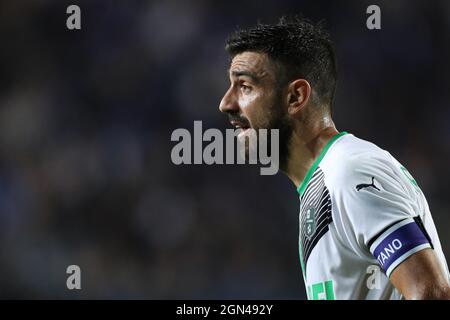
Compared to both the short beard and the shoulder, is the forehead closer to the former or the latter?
the short beard

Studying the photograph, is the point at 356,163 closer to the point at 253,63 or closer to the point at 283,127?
the point at 283,127

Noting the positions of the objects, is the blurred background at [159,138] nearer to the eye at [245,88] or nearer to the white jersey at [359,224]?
the eye at [245,88]

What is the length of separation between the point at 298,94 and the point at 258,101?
19cm

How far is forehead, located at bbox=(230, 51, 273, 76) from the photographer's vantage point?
10.3 feet

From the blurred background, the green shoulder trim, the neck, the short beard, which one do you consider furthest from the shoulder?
the blurred background

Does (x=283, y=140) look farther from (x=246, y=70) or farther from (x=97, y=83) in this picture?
(x=97, y=83)

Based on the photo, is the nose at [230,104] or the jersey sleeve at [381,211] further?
the nose at [230,104]

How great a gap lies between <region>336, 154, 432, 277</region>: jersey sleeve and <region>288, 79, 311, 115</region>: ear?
2.23 feet

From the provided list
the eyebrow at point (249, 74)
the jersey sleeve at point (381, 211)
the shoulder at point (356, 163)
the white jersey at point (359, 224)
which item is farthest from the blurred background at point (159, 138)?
the jersey sleeve at point (381, 211)

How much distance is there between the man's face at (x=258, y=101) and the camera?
3086 millimetres

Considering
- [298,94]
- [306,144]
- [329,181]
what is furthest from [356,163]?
[298,94]

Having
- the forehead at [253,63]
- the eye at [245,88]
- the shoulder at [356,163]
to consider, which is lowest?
the shoulder at [356,163]

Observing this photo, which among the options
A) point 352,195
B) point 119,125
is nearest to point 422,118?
point 119,125

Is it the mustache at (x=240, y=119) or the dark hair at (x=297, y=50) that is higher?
the dark hair at (x=297, y=50)
